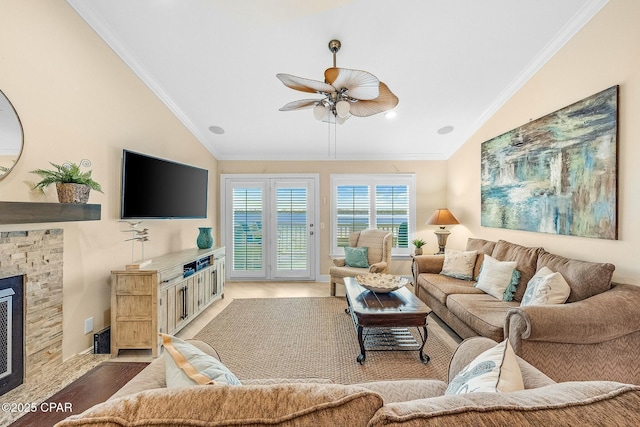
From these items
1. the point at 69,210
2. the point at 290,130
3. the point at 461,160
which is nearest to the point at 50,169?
the point at 69,210

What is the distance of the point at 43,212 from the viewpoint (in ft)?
6.47

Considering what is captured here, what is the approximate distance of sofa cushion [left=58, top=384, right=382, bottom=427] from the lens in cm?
56

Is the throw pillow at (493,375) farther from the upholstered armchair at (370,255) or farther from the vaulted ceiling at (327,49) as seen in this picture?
the upholstered armchair at (370,255)

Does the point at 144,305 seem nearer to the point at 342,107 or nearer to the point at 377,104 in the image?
the point at 342,107

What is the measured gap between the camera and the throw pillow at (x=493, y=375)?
92 cm

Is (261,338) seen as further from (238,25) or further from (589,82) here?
(589,82)

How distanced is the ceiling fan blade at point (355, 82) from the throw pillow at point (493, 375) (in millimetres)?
1709

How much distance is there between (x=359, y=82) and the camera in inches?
79.1

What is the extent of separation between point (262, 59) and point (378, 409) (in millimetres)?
3206

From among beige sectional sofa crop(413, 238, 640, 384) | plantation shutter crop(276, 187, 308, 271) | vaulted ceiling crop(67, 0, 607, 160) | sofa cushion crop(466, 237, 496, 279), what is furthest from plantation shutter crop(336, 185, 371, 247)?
beige sectional sofa crop(413, 238, 640, 384)

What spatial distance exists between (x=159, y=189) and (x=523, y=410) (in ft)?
11.8

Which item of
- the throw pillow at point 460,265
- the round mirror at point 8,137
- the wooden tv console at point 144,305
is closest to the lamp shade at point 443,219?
the throw pillow at point 460,265

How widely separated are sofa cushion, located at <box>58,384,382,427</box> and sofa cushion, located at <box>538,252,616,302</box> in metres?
2.49

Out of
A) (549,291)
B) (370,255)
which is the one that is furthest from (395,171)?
(549,291)
